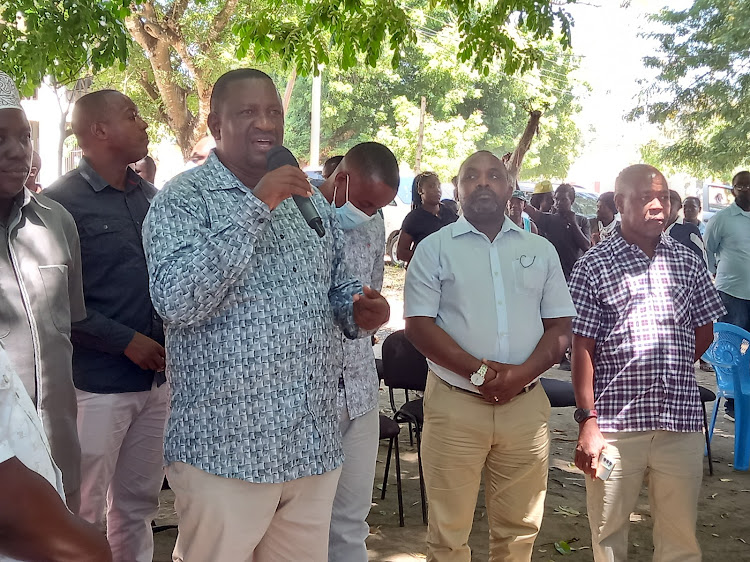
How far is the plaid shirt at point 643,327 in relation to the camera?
3516 millimetres

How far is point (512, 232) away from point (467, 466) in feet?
3.72

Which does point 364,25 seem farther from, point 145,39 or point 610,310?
point 145,39

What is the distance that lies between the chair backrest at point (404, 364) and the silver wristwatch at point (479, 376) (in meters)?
1.62

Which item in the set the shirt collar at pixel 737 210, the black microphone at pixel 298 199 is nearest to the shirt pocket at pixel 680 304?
the black microphone at pixel 298 199

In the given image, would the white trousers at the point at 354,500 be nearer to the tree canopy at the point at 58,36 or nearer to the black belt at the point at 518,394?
the black belt at the point at 518,394

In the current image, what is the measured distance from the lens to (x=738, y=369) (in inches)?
234

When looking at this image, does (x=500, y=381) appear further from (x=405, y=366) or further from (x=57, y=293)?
(x=57, y=293)

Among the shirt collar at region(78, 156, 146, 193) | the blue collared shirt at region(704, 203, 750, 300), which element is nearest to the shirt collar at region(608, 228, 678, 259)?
the shirt collar at region(78, 156, 146, 193)

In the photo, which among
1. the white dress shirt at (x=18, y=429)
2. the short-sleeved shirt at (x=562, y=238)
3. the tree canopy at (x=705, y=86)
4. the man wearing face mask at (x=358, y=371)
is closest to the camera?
the white dress shirt at (x=18, y=429)

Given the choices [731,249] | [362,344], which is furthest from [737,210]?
[362,344]

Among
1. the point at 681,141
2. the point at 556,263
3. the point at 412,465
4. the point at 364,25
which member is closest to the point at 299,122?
the point at 681,141

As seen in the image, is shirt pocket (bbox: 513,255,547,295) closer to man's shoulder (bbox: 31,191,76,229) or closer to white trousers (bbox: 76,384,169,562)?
white trousers (bbox: 76,384,169,562)

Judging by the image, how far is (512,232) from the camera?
150 inches

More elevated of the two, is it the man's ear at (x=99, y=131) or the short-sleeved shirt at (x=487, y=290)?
the man's ear at (x=99, y=131)
